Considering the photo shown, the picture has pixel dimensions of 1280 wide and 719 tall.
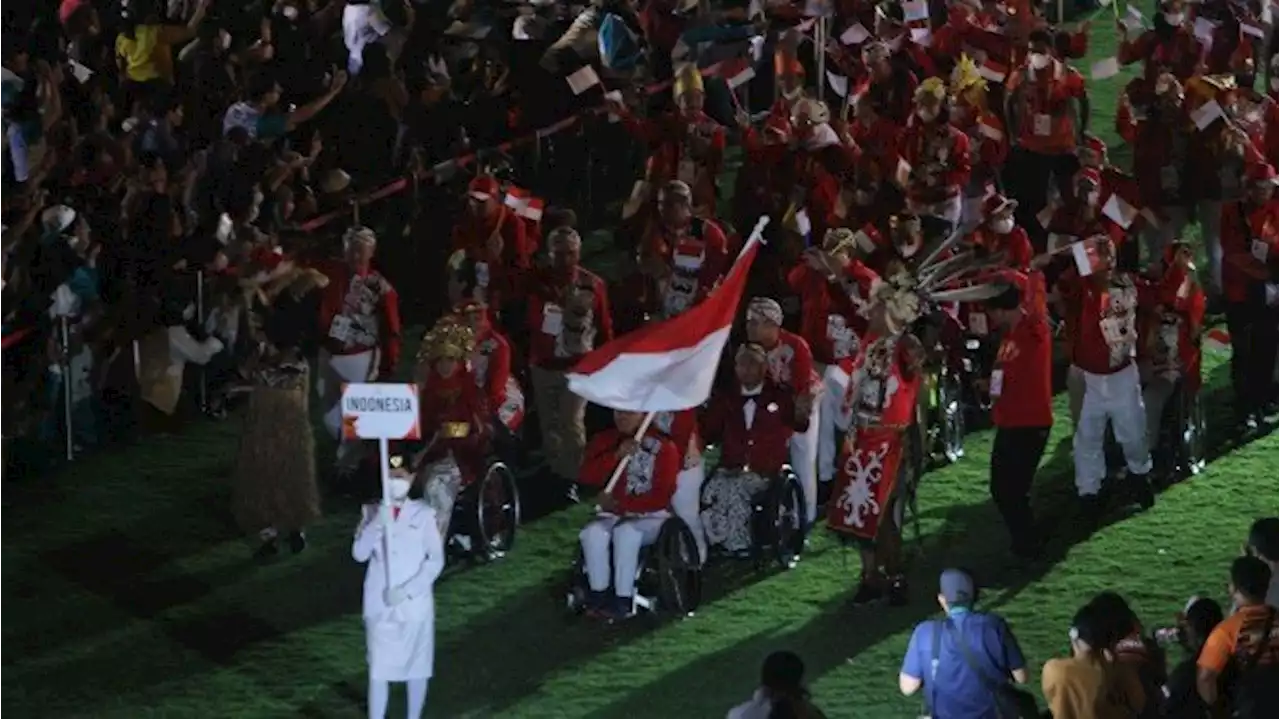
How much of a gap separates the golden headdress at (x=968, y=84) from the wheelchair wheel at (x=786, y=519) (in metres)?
5.72

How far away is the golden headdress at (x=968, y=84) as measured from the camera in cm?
2273

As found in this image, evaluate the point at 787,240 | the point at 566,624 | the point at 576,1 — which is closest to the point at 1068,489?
the point at 787,240

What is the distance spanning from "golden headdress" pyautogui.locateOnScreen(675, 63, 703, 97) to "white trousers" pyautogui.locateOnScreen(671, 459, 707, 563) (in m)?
5.28

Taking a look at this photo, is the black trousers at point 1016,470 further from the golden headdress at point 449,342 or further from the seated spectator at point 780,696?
the seated spectator at point 780,696

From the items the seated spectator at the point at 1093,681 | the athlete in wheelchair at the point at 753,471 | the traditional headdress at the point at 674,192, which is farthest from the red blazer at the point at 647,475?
the seated spectator at the point at 1093,681

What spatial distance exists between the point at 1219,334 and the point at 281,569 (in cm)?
685

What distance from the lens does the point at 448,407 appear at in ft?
58.8

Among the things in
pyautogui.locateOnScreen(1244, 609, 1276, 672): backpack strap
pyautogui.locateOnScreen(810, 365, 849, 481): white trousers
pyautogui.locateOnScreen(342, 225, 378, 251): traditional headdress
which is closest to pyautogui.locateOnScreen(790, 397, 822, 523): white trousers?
pyautogui.locateOnScreen(810, 365, 849, 481): white trousers

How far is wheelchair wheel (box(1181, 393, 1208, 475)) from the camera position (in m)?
19.0

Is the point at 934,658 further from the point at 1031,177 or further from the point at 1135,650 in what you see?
the point at 1031,177

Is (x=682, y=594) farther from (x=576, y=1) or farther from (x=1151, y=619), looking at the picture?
(x=576, y=1)

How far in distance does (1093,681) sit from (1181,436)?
6.47 metres

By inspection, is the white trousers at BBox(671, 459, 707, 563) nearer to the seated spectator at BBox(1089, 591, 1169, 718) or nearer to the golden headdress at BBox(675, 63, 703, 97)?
the seated spectator at BBox(1089, 591, 1169, 718)

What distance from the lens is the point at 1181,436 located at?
1902 centimetres
